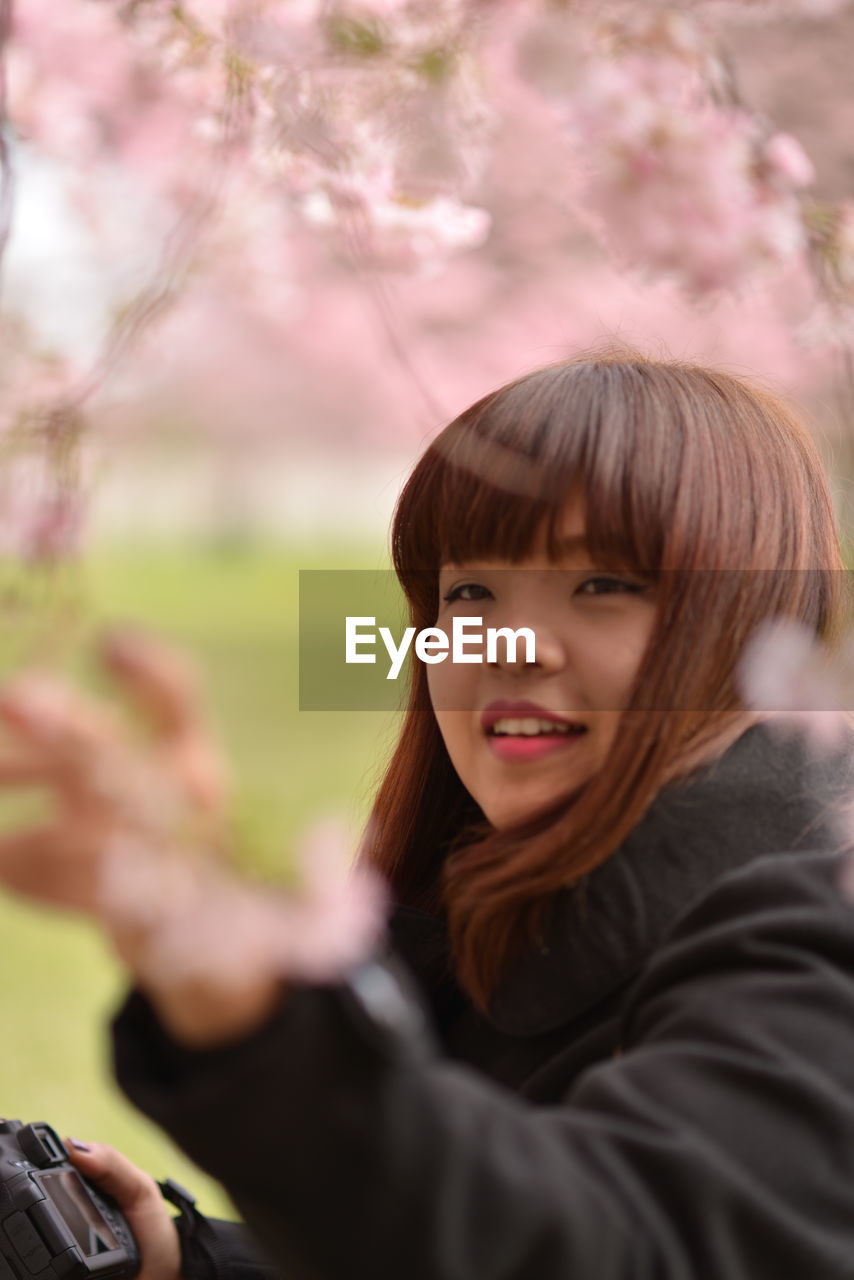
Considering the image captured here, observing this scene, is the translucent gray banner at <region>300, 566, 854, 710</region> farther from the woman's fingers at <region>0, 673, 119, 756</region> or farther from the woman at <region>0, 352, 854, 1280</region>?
the woman's fingers at <region>0, 673, 119, 756</region>

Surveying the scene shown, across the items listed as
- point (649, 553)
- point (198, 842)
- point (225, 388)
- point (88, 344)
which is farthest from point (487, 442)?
point (225, 388)

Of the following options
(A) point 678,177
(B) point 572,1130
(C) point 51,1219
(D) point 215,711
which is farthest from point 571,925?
(A) point 678,177

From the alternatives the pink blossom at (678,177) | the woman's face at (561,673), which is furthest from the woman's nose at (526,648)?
the pink blossom at (678,177)

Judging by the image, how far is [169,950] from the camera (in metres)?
0.42

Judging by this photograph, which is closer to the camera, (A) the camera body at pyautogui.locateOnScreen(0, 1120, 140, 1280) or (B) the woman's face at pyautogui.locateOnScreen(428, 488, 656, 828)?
(B) the woman's face at pyautogui.locateOnScreen(428, 488, 656, 828)

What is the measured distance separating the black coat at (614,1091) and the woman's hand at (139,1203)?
379mm

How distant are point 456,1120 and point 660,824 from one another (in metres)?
0.26

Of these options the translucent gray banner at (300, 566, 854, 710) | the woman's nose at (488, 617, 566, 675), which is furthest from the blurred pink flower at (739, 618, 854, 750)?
the woman's nose at (488, 617, 566, 675)

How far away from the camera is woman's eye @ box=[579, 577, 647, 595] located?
0.71 m

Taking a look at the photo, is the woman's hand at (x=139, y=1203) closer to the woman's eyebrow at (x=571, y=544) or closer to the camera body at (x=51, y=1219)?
the camera body at (x=51, y=1219)

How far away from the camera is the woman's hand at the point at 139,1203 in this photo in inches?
36.0

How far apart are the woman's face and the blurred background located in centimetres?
12

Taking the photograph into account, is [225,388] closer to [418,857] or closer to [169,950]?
[418,857]

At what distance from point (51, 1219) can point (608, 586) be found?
54 cm
